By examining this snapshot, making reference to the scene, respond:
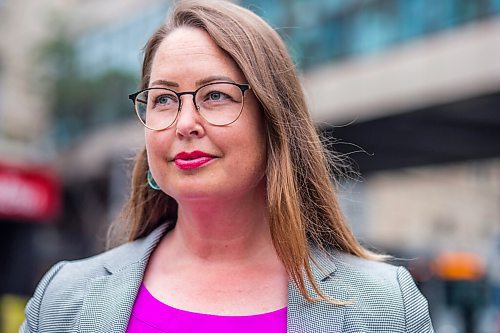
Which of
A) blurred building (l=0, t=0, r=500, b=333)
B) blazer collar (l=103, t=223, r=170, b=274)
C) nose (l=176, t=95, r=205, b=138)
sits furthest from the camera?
blurred building (l=0, t=0, r=500, b=333)

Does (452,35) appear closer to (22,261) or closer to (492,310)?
(492,310)

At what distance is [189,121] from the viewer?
7.73 ft

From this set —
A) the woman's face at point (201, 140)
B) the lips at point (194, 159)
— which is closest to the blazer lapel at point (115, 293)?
the woman's face at point (201, 140)

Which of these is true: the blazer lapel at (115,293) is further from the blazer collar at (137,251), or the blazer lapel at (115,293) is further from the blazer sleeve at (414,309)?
the blazer sleeve at (414,309)

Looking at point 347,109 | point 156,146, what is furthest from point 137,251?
point 347,109

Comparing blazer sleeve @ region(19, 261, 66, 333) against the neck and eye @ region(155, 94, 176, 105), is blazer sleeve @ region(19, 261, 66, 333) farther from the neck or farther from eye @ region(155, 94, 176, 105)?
eye @ region(155, 94, 176, 105)

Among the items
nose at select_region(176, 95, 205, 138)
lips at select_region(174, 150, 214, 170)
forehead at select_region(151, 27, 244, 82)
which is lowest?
lips at select_region(174, 150, 214, 170)

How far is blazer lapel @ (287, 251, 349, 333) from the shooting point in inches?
93.1

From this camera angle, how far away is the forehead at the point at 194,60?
2.41 m

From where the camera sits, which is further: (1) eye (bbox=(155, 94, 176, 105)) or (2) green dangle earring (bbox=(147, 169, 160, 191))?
(2) green dangle earring (bbox=(147, 169, 160, 191))

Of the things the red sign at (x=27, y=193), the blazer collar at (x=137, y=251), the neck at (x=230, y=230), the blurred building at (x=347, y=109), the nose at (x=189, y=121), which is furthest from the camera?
the red sign at (x=27, y=193)

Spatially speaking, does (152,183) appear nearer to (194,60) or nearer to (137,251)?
(137,251)

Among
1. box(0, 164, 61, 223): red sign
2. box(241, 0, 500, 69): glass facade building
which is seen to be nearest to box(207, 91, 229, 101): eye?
box(241, 0, 500, 69): glass facade building

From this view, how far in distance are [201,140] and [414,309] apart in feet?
2.49
